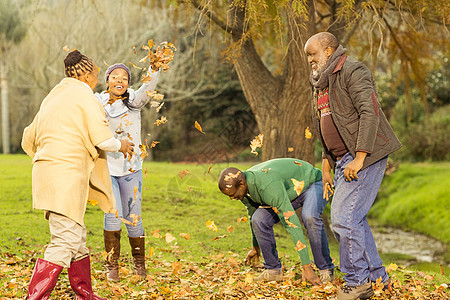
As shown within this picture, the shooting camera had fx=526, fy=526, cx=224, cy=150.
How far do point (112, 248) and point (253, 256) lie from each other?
152 centimetres

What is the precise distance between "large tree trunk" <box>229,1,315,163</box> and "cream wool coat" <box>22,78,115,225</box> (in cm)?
463

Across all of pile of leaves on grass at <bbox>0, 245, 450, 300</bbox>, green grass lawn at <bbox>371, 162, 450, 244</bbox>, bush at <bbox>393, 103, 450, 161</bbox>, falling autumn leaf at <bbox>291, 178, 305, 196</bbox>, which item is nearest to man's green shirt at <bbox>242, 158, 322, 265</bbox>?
falling autumn leaf at <bbox>291, 178, 305, 196</bbox>

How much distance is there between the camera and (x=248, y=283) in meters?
4.83

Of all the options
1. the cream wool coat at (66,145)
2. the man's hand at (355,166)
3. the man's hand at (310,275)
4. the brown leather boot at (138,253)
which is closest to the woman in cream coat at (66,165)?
the cream wool coat at (66,145)

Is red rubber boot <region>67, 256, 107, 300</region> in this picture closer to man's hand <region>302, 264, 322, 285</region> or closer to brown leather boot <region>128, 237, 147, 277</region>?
brown leather boot <region>128, 237, 147, 277</region>

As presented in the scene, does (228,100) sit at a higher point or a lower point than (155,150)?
higher

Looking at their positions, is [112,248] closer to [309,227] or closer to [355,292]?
[309,227]

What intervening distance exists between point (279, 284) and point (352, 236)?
1.10 meters

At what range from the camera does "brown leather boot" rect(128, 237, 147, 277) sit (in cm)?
495

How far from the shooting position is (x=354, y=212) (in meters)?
4.04

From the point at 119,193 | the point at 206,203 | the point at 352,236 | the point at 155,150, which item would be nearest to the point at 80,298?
the point at 119,193

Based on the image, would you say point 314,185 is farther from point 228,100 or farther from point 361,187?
point 228,100

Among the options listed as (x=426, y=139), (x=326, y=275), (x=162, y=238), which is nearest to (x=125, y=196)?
(x=326, y=275)

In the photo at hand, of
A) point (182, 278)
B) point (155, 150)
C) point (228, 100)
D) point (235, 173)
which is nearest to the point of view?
point (235, 173)
